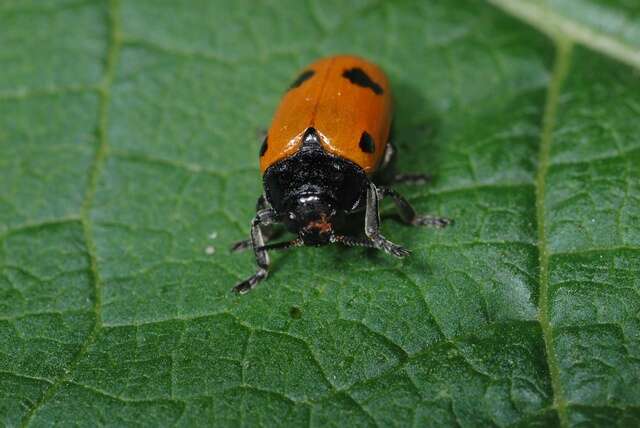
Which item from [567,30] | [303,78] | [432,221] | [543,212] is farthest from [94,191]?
[567,30]

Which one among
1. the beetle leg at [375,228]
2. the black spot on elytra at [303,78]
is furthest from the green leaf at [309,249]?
the black spot on elytra at [303,78]

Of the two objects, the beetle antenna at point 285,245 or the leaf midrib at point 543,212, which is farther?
the beetle antenna at point 285,245

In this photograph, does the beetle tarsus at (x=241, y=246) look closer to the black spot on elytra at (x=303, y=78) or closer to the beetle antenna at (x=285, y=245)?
the beetle antenna at (x=285, y=245)

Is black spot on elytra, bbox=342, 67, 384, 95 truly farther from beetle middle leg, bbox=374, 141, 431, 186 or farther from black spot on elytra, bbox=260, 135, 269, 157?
black spot on elytra, bbox=260, 135, 269, 157

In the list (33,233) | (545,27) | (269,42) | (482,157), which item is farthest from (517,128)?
(33,233)

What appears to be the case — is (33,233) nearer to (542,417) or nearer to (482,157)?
(482,157)

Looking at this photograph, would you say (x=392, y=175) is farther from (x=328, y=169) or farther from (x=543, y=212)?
(x=543, y=212)

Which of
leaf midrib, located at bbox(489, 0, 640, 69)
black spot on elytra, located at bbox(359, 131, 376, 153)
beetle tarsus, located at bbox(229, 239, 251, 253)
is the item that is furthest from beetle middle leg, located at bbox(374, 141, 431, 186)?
leaf midrib, located at bbox(489, 0, 640, 69)

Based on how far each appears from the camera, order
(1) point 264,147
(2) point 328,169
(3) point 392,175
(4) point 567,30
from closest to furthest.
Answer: (2) point 328,169 < (1) point 264,147 < (3) point 392,175 < (4) point 567,30
